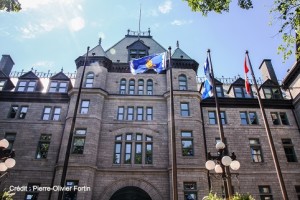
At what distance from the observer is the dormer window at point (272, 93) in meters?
27.0

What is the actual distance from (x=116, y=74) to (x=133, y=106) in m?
4.29

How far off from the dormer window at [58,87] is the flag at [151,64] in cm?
1074

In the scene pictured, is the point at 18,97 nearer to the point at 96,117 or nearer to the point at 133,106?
the point at 96,117

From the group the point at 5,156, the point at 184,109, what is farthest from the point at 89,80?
the point at 5,156

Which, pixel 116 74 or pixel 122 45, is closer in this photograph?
pixel 116 74

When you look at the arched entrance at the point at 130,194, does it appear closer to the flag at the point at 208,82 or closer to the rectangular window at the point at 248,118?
the flag at the point at 208,82

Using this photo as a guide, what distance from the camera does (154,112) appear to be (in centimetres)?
2394

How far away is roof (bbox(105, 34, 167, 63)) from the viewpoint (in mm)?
28047

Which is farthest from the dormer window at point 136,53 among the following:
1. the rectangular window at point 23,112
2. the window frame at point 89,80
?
the rectangular window at point 23,112

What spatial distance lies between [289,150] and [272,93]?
6460mm

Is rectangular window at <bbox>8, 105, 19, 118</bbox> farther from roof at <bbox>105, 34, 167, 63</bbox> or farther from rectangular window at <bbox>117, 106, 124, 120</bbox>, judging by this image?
roof at <bbox>105, 34, 167, 63</bbox>

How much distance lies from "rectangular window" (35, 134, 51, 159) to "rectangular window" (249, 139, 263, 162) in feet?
60.5

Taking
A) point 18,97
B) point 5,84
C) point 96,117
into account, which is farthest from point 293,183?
point 5,84

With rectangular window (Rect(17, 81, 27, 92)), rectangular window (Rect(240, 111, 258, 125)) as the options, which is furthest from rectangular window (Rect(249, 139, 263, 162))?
rectangular window (Rect(17, 81, 27, 92))
